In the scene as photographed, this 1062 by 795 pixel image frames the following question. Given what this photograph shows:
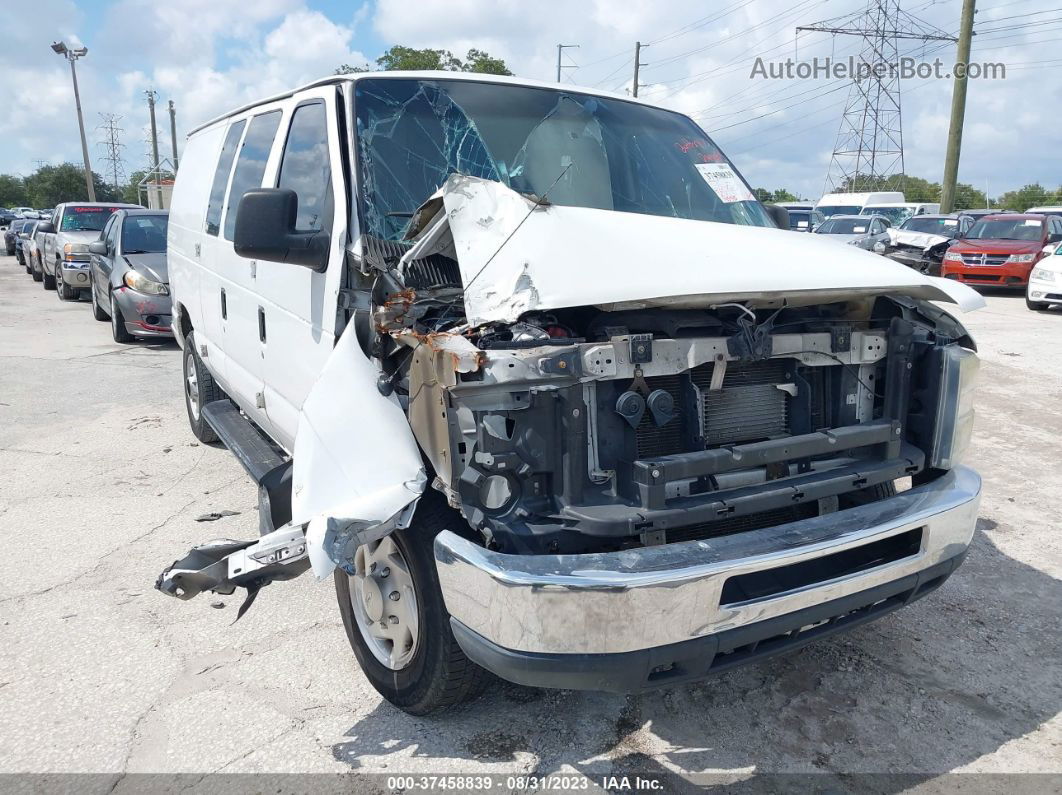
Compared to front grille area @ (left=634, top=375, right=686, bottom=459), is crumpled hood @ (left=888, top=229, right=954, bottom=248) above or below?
above

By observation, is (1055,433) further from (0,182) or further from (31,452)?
(0,182)

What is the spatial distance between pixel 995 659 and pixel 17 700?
3.79 meters

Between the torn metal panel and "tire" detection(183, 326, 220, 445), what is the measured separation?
3.38 metres

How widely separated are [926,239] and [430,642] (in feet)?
64.6

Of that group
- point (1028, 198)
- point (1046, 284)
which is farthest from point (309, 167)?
point (1028, 198)

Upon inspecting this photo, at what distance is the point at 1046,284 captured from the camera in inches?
551

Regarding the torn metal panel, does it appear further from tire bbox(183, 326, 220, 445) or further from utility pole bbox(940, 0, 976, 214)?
utility pole bbox(940, 0, 976, 214)

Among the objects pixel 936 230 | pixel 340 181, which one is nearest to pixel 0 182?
pixel 936 230

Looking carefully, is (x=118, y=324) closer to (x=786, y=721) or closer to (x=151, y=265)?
(x=151, y=265)

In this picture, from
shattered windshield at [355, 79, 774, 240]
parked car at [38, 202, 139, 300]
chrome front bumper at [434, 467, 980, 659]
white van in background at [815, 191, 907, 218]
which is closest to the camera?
chrome front bumper at [434, 467, 980, 659]

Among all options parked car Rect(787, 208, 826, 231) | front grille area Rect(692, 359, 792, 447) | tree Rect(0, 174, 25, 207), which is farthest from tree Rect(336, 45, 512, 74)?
tree Rect(0, 174, 25, 207)

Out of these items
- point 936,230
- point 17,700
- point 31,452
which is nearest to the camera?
point 17,700

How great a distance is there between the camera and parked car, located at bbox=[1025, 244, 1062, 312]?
45.5 ft

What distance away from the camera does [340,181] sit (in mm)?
3389
